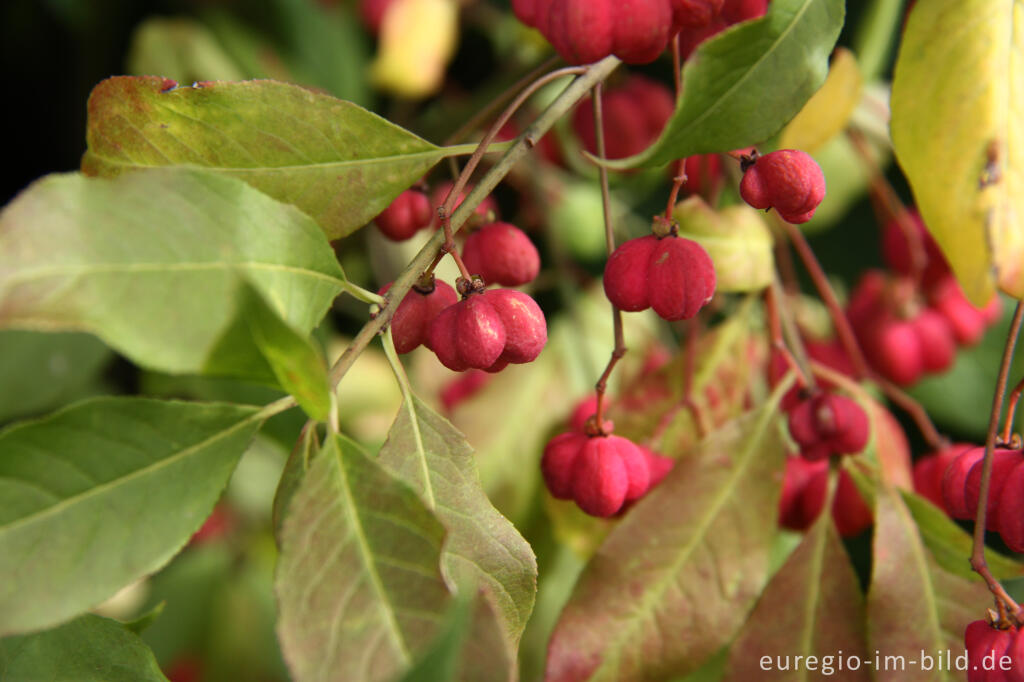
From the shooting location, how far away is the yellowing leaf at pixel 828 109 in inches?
33.2

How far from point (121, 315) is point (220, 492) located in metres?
0.13

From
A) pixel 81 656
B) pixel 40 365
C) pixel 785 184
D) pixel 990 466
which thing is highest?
pixel 785 184

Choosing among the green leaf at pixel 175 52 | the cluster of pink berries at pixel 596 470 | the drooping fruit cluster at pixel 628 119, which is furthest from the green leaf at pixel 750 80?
the green leaf at pixel 175 52

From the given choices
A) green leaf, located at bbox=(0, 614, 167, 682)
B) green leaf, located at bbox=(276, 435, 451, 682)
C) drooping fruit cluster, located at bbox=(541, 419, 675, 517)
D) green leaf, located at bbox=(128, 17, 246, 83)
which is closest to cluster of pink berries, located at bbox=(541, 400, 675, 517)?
drooping fruit cluster, located at bbox=(541, 419, 675, 517)

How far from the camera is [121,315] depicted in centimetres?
45

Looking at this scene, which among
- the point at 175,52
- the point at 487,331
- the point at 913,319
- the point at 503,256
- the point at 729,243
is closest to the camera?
the point at 487,331

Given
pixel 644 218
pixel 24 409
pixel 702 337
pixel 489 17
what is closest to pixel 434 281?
pixel 702 337

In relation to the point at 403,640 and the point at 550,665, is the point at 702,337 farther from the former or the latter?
the point at 403,640

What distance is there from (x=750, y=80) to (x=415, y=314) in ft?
0.86

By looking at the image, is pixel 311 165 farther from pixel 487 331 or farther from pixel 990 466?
pixel 990 466

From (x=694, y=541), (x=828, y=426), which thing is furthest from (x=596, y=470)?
(x=828, y=426)

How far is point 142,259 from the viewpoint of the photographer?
468 millimetres

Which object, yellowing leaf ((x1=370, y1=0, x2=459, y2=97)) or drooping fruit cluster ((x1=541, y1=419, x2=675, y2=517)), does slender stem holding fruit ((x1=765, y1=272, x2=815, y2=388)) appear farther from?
yellowing leaf ((x1=370, y1=0, x2=459, y2=97))

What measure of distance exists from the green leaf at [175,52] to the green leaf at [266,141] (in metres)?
0.82
